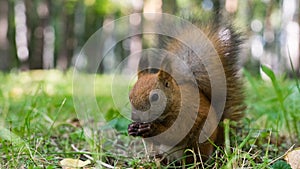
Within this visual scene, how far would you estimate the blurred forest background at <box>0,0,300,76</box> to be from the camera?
6.51 metres

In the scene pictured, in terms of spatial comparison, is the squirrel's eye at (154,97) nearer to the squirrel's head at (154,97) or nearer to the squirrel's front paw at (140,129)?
the squirrel's head at (154,97)

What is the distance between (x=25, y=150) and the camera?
4.83ft

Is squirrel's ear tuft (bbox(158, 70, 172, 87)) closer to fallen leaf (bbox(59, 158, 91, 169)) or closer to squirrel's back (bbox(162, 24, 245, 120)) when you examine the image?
squirrel's back (bbox(162, 24, 245, 120))

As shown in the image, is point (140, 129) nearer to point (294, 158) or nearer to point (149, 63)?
point (149, 63)

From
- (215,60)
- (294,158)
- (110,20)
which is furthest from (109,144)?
(110,20)

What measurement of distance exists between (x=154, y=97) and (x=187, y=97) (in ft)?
0.46

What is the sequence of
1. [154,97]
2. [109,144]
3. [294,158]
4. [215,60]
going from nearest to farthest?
[294,158] → [154,97] → [215,60] → [109,144]

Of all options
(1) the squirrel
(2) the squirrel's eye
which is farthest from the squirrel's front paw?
(2) the squirrel's eye

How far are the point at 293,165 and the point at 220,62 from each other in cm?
55

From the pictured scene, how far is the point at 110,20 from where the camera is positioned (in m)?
18.8

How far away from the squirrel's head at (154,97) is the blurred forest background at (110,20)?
0.50 metres

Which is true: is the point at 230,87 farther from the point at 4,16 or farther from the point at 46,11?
the point at 46,11

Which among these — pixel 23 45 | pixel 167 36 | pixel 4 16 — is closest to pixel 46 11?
pixel 23 45

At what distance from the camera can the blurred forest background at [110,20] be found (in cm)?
651
